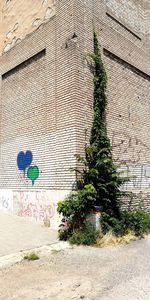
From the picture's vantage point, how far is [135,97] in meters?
13.1

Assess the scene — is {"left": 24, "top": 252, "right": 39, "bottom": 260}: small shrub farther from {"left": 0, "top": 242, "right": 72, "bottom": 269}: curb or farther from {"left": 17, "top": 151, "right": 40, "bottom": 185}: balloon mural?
{"left": 17, "top": 151, "right": 40, "bottom": 185}: balloon mural

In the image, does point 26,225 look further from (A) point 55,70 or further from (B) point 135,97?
(B) point 135,97

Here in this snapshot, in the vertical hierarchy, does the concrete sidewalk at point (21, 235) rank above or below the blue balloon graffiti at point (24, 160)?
below

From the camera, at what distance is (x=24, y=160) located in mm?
12320

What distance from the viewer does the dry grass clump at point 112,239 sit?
890 cm

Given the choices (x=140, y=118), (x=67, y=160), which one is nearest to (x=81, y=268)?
(x=67, y=160)

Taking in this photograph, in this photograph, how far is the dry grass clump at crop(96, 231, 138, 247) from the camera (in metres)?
8.90

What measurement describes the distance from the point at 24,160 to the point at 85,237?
170 inches

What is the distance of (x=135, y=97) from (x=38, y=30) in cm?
416

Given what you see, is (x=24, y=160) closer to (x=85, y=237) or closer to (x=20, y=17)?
(x=85, y=237)

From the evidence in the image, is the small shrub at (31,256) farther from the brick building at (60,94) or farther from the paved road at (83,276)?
the brick building at (60,94)

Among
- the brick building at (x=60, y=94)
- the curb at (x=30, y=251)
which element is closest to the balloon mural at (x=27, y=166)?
the brick building at (x=60, y=94)

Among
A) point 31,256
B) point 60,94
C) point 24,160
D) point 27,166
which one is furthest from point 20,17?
point 31,256

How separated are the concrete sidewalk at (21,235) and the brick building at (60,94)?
0.35 metres
